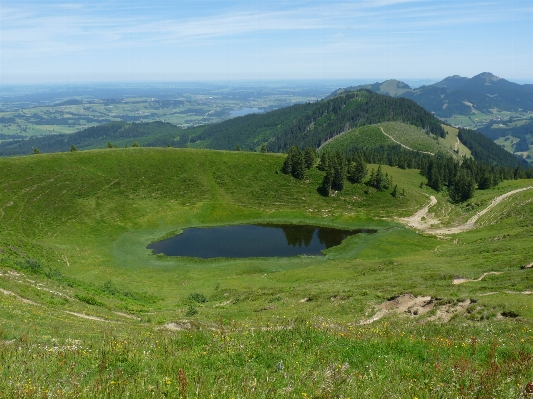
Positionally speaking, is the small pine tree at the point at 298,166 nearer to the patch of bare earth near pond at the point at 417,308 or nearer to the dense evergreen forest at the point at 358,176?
the dense evergreen forest at the point at 358,176

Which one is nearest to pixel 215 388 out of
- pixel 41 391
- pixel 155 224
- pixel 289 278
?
pixel 41 391

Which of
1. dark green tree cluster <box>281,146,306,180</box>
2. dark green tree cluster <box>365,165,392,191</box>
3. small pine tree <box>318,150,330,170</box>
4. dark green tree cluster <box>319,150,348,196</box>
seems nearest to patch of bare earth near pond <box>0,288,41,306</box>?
dark green tree cluster <box>319,150,348,196</box>

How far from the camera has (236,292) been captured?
4372 centimetres

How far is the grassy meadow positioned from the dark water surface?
3416mm

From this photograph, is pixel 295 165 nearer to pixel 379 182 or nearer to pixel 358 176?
pixel 358 176

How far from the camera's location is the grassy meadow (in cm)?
1020

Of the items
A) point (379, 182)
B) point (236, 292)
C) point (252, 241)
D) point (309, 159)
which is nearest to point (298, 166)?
point (309, 159)

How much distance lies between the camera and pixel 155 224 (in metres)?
81.9

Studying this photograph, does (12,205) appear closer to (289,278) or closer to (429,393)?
(289,278)

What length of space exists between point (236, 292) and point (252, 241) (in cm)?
3073

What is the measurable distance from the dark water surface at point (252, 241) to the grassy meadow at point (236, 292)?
3.42m

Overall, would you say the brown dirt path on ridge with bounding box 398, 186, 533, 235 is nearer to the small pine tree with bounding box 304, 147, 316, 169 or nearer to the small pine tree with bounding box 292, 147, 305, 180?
the small pine tree with bounding box 292, 147, 305, 180

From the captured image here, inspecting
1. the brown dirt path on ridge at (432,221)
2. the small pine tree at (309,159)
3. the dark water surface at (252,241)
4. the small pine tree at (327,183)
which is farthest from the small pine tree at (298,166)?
the brown dirt path on ridge at (432,221)

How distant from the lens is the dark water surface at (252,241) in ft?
223
